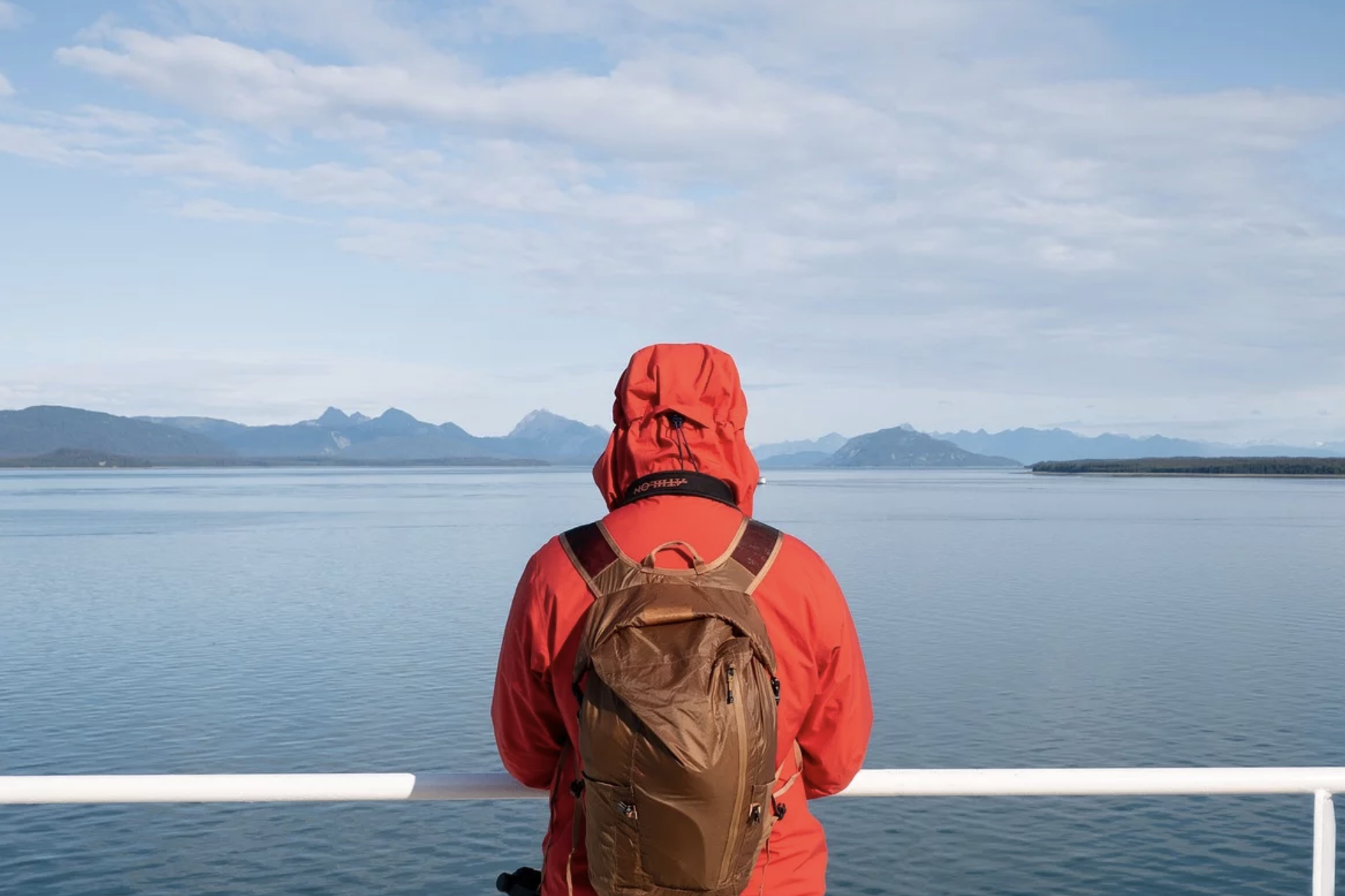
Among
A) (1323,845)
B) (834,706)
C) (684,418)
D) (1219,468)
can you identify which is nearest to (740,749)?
(834,706)

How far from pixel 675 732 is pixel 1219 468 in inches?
7268

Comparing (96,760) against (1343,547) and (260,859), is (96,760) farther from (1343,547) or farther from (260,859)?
(1343,547)

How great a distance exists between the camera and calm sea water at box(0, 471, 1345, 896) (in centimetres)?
1193

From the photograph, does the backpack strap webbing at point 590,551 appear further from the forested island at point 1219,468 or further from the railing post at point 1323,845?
the forested island at point 1219,468

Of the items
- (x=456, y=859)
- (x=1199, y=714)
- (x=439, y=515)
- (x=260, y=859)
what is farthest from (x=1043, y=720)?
(x=439, y=515)

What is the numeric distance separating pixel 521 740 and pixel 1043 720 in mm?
16331

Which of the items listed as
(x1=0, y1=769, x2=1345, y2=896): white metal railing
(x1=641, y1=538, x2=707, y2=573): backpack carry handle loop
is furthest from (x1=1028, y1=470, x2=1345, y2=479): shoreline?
(x1=641, y1=538, x2=707, y2=573): backpack carry handle loop

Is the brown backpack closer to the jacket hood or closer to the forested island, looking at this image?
the jacket hood

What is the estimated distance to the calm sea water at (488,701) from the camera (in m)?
11.9

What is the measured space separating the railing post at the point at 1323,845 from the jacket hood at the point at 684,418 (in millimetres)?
1514

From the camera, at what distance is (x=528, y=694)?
229 centimetres

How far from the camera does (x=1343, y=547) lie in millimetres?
44875

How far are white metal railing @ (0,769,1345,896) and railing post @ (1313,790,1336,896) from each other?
20 millimetres

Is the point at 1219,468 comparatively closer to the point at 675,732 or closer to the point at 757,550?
the point at 757,550
